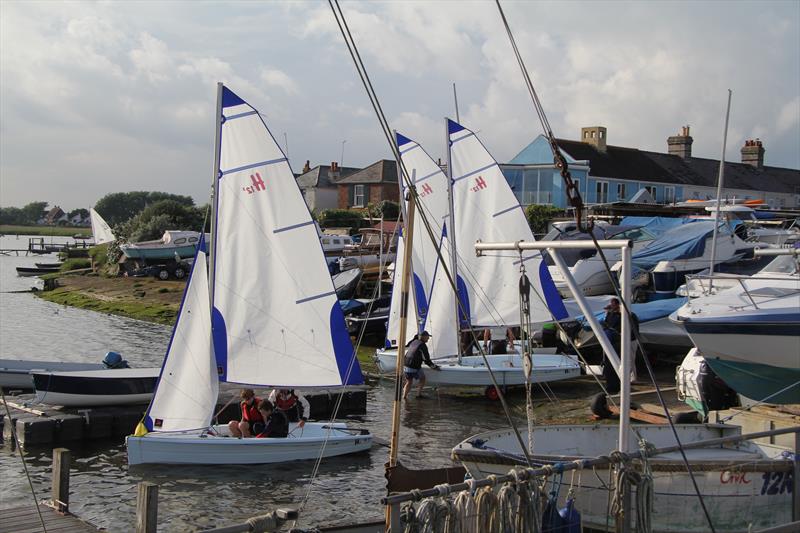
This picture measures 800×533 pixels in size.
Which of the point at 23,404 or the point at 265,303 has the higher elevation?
the point at 265,303

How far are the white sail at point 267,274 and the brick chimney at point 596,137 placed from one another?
5182cm

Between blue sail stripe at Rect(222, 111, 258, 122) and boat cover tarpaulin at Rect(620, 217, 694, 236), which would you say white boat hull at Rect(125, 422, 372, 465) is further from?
boat cover tarpaulin at Rect(620, 217, 694, 236)

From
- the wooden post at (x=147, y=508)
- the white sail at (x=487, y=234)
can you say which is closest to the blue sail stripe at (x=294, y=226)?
the wooden post at (x=147, y=508)

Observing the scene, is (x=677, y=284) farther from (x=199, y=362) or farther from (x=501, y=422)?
(x=199, y=362)

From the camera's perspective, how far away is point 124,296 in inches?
2144

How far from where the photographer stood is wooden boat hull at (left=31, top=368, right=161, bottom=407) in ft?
67.1

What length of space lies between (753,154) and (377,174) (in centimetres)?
3391

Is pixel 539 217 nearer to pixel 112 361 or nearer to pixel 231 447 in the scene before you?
pixel 112 361

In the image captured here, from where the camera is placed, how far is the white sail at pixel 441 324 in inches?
1016

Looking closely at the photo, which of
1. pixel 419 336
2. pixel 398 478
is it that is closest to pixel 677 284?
pixel 419 336

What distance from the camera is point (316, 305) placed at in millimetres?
18672

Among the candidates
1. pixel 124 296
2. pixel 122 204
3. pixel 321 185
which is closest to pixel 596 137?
pixel 321 185

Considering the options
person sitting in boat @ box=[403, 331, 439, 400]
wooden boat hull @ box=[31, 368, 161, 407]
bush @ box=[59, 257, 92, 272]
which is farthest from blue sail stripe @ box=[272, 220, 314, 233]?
bush @ box=[59, 257, 92, 272]

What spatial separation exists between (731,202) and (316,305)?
138 ft
